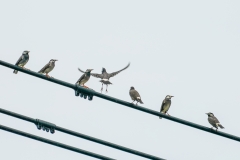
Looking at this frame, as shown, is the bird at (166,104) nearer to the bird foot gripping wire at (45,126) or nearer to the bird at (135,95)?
the bird at (135,95)

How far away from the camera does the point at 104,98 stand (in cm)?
1400

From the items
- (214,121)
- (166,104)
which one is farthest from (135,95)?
(166,104)

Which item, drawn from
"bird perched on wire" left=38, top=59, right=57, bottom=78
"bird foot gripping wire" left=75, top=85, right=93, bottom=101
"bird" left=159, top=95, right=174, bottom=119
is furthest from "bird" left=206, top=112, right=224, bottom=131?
"bird foot gripping wire" left=75, top=85, right=93, bottom=101

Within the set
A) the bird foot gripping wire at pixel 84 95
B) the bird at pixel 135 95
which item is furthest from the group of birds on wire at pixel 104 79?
the bird foot gripping wire at pixel 84 95

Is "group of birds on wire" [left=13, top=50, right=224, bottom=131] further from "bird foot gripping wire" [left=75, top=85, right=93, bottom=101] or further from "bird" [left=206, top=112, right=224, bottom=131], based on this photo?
"bird foot gripping wire" [left=75, top=85, right=93, bottom=101]

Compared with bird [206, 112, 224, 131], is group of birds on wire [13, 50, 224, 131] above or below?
above

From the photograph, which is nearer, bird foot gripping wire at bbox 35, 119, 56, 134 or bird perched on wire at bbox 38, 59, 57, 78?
bird foot gripping wire at bbox 35, 119, 56, 134

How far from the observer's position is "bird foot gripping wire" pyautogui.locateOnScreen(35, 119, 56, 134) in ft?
44.2

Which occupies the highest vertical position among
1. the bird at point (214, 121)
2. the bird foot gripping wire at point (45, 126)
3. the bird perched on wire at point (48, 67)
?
the bird perched on wire at point (48, 67)

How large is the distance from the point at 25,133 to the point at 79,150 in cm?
89

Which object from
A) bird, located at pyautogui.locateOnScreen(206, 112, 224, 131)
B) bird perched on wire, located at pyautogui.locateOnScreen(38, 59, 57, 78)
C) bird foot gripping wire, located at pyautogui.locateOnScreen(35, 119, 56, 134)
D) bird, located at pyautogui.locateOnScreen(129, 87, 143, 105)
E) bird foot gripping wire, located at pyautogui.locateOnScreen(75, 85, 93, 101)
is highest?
bird perched on wire, located at pyautogui.locateOnScreen(38, 59, 57, 78)

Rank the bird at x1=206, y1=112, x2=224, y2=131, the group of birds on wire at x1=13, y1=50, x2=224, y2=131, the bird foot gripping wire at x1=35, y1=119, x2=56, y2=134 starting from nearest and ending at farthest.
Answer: the bird foot gripping wire at x1=35, y1=119, x2=56, y2=134 < the bird at x1=206, y1=112, x2=224, y2=131 < the group of birds on wire at x1=13, y1=50, x2=224, y2=131

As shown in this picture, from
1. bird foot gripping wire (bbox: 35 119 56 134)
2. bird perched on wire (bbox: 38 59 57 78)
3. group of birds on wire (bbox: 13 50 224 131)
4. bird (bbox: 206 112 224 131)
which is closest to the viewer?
bird foot gripping wire (bbox: 35 119 56 134)

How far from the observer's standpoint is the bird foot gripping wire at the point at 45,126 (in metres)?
13.5
